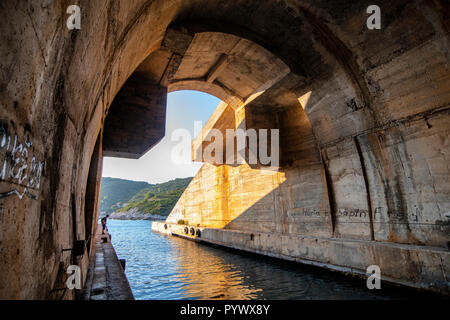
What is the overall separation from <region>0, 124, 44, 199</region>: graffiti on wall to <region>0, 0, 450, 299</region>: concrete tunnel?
0.02 m

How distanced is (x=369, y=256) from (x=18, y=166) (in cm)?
898

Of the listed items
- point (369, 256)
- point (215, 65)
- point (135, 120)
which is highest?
point (215, 65)

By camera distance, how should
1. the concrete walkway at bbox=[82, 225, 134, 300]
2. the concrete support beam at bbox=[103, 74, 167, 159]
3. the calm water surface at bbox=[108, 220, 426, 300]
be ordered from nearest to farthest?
the concrete walkway at bbox=[82, 225, 134, 300] < the calm water surface at bbox=[108, 220, 426, 300] < the concrete support beam at bbox=[103, 74, 167, 159]

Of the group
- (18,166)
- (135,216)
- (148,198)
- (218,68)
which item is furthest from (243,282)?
(148,198)

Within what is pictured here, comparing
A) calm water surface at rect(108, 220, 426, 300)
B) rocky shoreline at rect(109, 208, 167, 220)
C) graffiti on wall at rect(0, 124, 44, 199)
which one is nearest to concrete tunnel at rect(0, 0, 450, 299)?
graffiti on wall at rect(0, 124, 44, 199)

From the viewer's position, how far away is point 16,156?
1.60 metres

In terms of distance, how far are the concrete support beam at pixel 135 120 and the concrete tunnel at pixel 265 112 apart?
0.15 feet

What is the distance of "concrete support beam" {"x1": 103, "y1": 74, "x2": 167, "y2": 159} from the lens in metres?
A: 8.41

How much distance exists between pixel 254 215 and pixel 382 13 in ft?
39.2

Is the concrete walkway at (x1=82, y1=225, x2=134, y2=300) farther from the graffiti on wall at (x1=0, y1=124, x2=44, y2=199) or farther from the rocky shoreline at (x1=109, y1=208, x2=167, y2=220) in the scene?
the rocky shoreline at (x1=109, y1=208, x2=167, y2=220)

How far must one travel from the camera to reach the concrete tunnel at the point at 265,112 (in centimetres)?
178

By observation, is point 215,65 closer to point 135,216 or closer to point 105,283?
point 105,283

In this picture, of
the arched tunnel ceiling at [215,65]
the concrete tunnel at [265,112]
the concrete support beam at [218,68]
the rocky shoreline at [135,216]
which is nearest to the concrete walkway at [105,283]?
the concrete tunnel at [265,112]

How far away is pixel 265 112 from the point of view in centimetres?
1253
